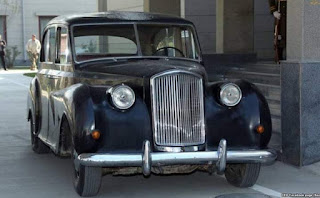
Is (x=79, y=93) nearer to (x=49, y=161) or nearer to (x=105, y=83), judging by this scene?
(x=105, y=83)

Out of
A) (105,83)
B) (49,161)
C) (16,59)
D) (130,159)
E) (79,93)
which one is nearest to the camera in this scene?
(130,159)

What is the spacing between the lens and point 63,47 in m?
7.89

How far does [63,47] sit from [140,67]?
1.50 meters

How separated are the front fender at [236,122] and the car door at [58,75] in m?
1.82

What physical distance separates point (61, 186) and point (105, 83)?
133cm

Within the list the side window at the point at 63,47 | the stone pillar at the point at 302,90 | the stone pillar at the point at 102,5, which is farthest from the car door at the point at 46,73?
the stone pillar at the point at 102,5

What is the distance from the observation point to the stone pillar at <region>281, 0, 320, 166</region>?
26.0 ft

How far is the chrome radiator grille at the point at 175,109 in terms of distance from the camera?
622 cm

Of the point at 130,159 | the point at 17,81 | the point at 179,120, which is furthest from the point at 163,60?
the point at 17,81

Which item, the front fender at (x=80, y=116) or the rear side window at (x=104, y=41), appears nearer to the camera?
the front fender at (x=80, y=116)

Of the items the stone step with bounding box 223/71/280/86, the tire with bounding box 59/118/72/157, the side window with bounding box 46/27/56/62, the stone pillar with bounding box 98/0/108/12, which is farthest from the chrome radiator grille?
the stone pillar with bounding box 98/0/108/12

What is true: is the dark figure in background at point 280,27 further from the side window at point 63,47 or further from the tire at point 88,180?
the tire at point 88,180

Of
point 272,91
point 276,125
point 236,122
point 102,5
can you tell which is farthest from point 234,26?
point 236,122

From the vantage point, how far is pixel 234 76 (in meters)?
12.8
